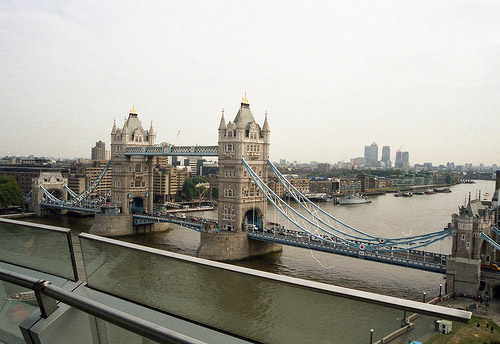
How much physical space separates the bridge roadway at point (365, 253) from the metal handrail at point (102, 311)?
20.9 metres

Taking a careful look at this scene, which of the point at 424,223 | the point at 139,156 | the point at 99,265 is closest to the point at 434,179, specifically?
the point at 424,223

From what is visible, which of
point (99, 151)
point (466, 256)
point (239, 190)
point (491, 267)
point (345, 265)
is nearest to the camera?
point (466, 256)

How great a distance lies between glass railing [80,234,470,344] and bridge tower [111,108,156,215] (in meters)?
37.0

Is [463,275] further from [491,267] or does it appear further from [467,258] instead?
[491,267]

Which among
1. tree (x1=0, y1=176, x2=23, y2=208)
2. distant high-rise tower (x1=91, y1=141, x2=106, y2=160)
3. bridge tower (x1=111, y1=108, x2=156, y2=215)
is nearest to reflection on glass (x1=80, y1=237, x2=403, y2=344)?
bridge tower (x1=111, y1=108, x2=156, y2=215)

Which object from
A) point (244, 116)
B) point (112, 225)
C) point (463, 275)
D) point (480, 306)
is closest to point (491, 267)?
point (463, 275)

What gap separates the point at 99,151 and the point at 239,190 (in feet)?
349

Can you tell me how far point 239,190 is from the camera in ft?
94.7

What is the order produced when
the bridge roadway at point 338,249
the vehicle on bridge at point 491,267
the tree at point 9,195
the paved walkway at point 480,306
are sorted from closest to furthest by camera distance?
the paved walkway at point 480,306
the vehicle on bridge at point 491,267
the bridge roadway at point 338,249
the tree at point 9,195

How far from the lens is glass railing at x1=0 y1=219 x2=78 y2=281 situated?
9.74ft

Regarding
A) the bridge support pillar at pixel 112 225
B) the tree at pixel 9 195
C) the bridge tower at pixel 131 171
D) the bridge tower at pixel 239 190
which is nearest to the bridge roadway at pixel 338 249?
the bridge tower at pixel 239 190

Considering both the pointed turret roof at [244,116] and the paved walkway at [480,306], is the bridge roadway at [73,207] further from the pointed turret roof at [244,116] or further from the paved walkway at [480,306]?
the paved walkway at [480,306]

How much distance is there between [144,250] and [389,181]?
110 metres

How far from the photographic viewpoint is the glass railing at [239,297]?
2008mm
